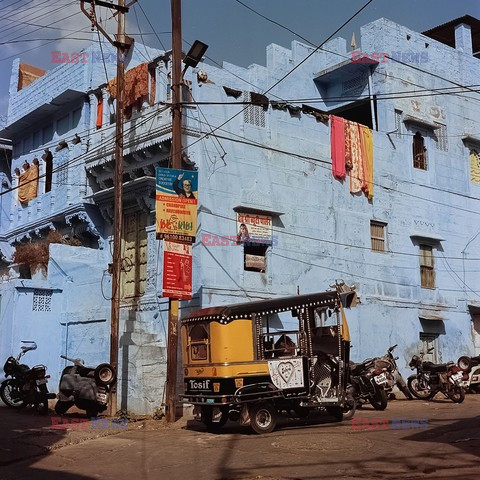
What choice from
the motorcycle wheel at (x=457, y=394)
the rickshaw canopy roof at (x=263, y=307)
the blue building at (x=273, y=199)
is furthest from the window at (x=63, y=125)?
the motorcycle wheel at (x=457, y=394)

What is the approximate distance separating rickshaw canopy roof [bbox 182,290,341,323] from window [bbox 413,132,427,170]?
40.7ft

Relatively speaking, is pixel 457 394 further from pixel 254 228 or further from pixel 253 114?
pixel 253 114

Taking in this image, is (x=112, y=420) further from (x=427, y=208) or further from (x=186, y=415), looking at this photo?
(x=427, y=208)

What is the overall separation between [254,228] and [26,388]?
7283 millimetres

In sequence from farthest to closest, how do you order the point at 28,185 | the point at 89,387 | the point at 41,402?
1. the point at 28,185
2. the point at 41,402
3. the point at 89,387

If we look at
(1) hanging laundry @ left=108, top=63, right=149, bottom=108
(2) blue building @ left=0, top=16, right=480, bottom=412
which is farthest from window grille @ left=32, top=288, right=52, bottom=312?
(1) hanging laundry @ left=108, top=63, right=149, bottom=108

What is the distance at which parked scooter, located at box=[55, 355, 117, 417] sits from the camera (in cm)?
1473

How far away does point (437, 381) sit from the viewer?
1812cm

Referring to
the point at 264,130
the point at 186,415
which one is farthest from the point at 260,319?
the point at 264,130

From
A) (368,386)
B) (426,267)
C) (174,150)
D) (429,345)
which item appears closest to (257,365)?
(368,386)

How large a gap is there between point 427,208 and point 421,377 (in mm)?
6969

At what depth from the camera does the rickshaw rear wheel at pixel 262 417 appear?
11.9 m

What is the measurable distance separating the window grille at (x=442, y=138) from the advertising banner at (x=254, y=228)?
9.38 m

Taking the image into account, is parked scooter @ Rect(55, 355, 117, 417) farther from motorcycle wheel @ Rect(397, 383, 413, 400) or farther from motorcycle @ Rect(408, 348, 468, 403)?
motorcycle @ Rect(408, 348, 468, 403)
